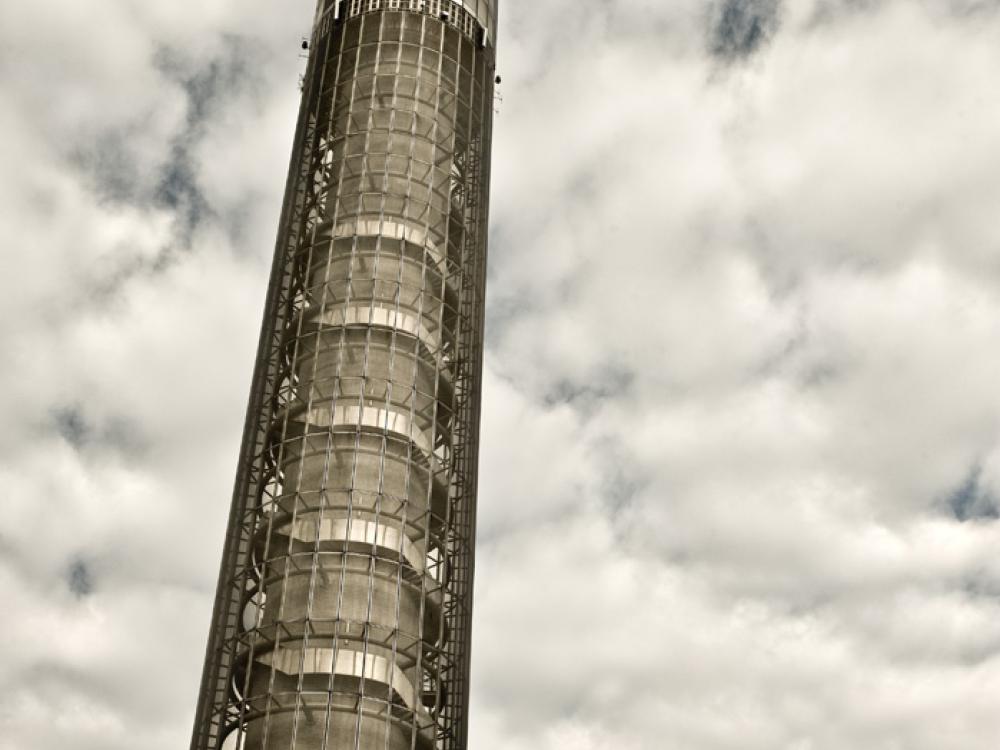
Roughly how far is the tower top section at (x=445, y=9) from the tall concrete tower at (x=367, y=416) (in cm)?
14

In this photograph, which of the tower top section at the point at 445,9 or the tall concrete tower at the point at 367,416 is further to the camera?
the tower top section at the point at 445,9

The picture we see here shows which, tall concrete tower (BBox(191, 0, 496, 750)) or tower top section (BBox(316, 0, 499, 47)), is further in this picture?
tower top section (BBox(316, 0, 499, 47))

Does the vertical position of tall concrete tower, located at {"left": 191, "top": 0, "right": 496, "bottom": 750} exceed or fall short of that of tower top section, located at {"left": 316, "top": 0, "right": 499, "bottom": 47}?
it falls short

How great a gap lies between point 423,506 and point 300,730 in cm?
1114

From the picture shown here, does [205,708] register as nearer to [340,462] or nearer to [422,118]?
[340,462]

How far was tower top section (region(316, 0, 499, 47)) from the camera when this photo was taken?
69125 mm

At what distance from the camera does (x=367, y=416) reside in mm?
54469

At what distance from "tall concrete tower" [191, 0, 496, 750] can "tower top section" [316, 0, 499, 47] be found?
140mm

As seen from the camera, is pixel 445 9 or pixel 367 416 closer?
pixel 367 416

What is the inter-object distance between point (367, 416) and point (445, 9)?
86.1 feet

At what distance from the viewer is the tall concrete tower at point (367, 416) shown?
48594 mm

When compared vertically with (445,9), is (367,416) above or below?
below

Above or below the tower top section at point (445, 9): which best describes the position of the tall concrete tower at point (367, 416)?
below

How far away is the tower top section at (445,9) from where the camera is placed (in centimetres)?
6912
